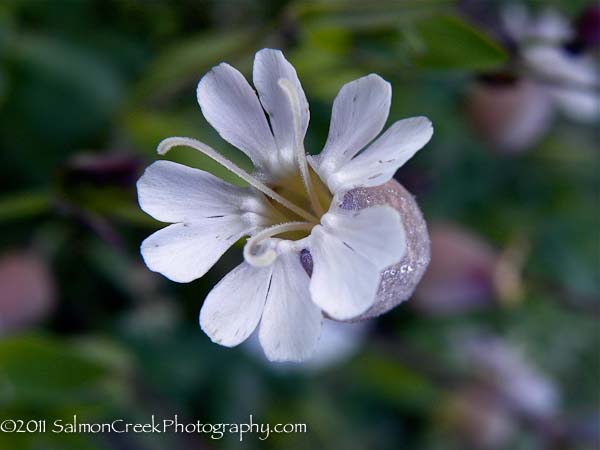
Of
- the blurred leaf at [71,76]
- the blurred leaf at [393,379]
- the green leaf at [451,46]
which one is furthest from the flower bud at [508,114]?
the blurred leaf at [71,76]

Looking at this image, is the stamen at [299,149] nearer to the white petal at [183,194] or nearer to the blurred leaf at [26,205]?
the white petal at [183,194]

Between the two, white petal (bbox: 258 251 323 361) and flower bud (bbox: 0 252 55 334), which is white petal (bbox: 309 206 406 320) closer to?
white petal (bbox: 258 251 323 361)

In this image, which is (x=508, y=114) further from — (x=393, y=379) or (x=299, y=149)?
(x=299, y=149)

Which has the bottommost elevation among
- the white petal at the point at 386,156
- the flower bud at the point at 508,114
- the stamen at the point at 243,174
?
the white petal at the point at 386,156

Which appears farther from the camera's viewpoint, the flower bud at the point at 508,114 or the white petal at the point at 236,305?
the flower bud at the point at 508,114

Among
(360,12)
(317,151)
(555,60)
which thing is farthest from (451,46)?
(317,151)

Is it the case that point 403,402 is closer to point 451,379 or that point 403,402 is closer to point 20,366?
point 451,379

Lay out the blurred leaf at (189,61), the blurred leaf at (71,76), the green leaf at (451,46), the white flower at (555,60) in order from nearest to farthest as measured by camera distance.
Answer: the green leaf at (451,46), the white flower at (555,60), the blurred leaf at (189,61), the blurred leaf at (71,76)

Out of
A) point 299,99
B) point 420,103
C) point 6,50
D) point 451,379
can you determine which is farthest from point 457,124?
point 299,99

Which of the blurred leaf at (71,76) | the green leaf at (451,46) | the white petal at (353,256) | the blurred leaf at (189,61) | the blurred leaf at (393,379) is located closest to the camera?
the white petal at (353,256)
